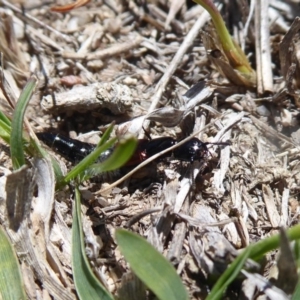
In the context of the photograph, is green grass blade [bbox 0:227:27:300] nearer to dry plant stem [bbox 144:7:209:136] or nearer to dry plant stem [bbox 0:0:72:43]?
dry plant stem [bbox 144:7:209:136]

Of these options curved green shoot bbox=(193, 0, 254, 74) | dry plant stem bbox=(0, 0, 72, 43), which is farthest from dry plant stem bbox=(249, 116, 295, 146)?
dry plant stem bbox=(0, 0, 72, 43)

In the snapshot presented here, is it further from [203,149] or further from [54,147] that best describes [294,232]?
[54,147]

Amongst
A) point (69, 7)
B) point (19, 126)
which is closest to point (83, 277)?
point (19, 126)

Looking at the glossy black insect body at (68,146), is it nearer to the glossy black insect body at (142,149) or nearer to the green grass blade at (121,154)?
the glossy black insect body at (142,149)

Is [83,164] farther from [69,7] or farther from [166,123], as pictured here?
[69,7]

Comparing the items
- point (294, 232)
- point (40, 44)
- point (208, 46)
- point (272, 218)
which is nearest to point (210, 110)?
point (208, 46)

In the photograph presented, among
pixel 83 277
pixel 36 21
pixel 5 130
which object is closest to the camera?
pixel 83 277
